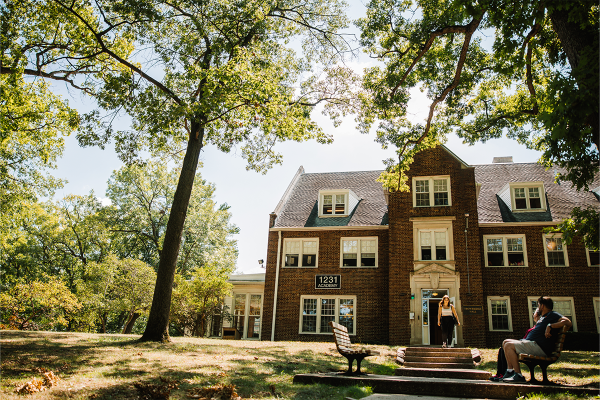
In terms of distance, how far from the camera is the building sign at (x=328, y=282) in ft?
75.9

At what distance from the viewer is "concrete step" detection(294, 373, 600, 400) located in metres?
6.34

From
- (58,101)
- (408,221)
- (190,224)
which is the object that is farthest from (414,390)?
(190,224)

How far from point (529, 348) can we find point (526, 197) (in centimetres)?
1811

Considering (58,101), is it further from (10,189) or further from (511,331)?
(511,331)

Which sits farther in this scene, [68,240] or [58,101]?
[68,240]

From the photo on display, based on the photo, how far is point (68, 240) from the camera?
37.0 meters

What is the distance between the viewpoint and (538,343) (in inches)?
283

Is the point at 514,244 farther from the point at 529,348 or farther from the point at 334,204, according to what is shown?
the point at 529,348

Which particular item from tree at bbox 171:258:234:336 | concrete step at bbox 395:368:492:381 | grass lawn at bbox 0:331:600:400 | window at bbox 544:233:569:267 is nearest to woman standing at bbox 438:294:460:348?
grass lawn at bbox 0:331:600:400

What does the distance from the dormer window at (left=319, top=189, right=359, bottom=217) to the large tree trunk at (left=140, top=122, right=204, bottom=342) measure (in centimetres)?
1250

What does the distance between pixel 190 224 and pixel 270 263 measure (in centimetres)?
1223

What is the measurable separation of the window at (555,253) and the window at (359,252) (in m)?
8.49

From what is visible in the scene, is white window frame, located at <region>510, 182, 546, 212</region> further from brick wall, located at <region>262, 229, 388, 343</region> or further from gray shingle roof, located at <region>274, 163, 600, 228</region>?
brick wall, located at <region>262, 229, 388, 343</region>

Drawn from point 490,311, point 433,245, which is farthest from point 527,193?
point 490,311
